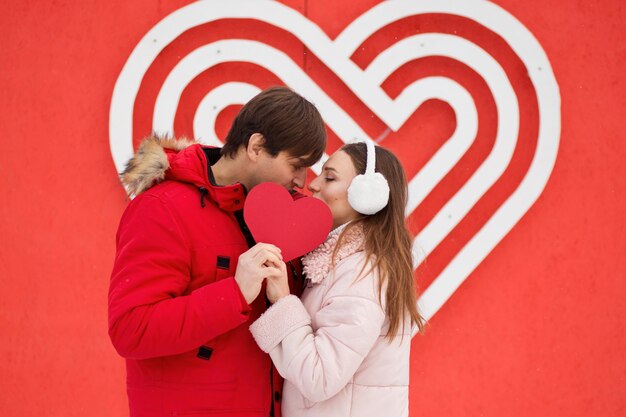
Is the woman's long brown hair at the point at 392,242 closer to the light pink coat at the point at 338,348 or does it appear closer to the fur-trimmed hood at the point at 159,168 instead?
the light pink coat at the point at 338,348

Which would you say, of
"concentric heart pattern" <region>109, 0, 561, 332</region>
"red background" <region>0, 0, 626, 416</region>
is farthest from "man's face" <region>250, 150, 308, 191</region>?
"red background" <region>0, 0, 626, 416</region>

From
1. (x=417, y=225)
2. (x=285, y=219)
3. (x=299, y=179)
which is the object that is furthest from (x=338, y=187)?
(x=417, y=225)

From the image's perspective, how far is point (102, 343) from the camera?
2.69 m

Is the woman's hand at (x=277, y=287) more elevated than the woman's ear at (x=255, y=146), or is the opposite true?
the woman's ear at (x=255, y=146)

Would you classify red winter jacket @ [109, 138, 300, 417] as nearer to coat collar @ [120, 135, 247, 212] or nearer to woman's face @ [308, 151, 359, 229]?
coat collar @ [120, 135, 247, 212]

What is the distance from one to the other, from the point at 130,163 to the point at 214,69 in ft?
4.04

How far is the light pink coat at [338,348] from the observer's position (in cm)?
139

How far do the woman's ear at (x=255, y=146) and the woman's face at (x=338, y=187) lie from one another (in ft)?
0.56

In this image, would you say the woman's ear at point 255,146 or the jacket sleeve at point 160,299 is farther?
the woman's ear at point 255,146

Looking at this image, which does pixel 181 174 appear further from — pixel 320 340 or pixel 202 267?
pixel 320 340

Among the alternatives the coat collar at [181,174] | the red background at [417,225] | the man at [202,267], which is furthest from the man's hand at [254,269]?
the red background at [417,225]

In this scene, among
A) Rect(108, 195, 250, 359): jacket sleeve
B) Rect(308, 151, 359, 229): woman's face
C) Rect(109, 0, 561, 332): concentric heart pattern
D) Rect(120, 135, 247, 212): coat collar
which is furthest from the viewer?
Rect(109, 0, 561, 332): concentric heart pattern

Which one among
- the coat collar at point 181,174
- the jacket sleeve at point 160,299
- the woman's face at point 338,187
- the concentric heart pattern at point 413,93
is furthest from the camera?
the concentric heart pattern at point 413,93

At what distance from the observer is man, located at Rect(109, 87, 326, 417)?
4.38 feet
